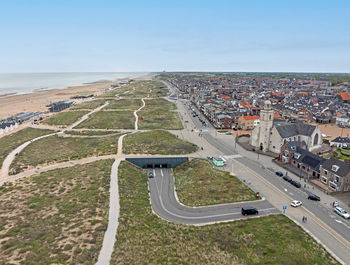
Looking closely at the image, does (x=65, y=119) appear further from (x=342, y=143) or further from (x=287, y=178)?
(x=342, y=143)

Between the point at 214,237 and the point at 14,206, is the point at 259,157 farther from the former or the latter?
the point at 14,206

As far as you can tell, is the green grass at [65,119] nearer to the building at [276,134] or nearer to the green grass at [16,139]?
the green grass at [16,139]

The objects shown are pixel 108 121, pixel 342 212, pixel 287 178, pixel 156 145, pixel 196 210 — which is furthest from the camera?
pixel 108 121

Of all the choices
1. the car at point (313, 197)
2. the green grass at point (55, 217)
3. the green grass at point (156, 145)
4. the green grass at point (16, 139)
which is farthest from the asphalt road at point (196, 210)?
the green grass at point (16, 139)

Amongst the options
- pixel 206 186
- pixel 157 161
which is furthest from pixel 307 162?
pixel 157 161

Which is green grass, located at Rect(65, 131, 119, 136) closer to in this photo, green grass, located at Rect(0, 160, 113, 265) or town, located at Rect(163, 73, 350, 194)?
green grass, located at Rect(0, 160, 113, 265)

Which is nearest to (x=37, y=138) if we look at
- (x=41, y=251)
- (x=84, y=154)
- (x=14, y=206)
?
(x=84, y=154)
